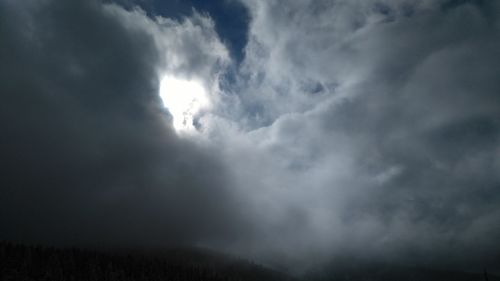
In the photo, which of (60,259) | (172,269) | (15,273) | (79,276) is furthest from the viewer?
(172,269)

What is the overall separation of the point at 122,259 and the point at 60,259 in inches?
1572

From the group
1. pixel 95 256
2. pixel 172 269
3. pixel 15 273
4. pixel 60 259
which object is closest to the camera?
pixel 15 273

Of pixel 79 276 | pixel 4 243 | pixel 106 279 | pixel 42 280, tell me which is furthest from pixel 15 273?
pixel 4 243

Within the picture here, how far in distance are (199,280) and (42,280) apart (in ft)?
291

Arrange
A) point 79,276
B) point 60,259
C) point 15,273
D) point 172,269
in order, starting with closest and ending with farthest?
point 15,273, point 79,276, point 60,259, point 172,269

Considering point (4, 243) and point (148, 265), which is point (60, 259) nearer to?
point (4, 243)

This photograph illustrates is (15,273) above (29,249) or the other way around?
the other way around

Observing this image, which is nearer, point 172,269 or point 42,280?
point 42,280

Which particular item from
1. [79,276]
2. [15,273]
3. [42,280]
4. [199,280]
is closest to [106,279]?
[79,276]

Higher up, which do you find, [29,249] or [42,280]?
[29,249]

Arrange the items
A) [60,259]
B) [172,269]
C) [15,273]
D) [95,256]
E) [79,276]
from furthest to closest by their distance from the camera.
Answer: [172,269], [95,256], [60,259], [79,276], [15,273]

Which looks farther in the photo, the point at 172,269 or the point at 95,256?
the point at 172,269

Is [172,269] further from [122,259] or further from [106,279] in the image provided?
[106,279]

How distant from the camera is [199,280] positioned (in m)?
194
